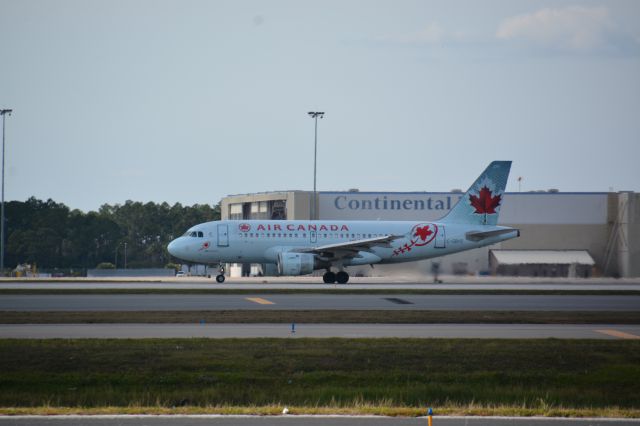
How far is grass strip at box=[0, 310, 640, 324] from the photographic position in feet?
93.5

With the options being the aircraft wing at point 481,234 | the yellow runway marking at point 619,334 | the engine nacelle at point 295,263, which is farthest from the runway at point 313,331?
the aircraft wing at point 481,234

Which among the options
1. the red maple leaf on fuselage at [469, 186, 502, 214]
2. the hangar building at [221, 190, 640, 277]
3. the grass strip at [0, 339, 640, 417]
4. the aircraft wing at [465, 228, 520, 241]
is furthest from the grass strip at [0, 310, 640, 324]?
the hangar building at [221, 190, 640, 277]

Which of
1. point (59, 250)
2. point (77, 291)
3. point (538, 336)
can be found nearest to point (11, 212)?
point (59, 250)

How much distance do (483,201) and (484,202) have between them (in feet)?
0.30

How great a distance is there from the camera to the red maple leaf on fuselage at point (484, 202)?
59375 millimetres

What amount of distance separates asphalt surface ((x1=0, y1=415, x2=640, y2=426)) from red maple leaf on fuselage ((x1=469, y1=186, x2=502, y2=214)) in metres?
44.9

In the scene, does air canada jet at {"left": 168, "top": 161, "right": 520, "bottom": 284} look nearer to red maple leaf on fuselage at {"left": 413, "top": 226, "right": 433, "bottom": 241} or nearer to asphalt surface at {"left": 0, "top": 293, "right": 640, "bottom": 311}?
red maple leaf on fuselage at {"left": 413, "top": 226, "right": 433, "bottom": 241}

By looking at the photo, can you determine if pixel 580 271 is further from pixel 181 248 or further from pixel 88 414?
pixel 88 414

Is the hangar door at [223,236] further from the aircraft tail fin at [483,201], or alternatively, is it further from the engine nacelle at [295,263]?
the aircraft tail fin at [483,201]

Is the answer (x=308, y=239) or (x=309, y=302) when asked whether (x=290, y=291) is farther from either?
(x=308, y=239)

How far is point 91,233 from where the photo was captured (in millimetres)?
127312

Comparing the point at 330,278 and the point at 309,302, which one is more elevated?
the point at 330,278

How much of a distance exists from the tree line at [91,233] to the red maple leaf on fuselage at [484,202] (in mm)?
69576

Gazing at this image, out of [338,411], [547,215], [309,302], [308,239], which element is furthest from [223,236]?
[338,411]
